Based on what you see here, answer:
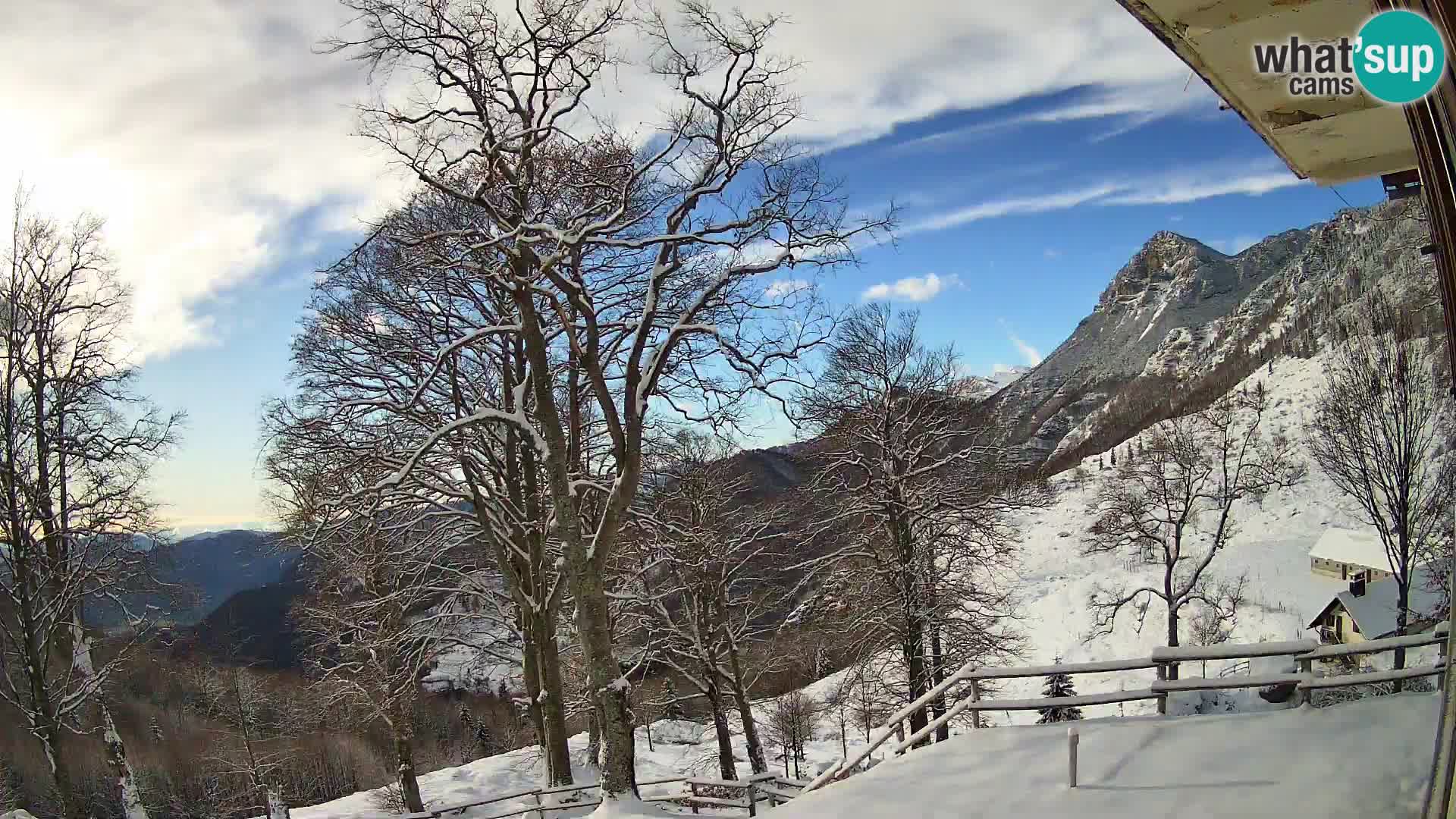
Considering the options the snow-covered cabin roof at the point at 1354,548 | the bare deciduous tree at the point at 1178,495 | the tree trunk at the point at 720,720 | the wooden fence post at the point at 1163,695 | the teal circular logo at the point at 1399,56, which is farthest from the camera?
the snow-covered cabin roof at the point at 1354,548

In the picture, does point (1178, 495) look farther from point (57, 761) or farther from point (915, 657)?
point (57, 761)

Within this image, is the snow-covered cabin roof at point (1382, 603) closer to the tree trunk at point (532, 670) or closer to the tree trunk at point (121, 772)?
the tree trunk at point (532, 670)

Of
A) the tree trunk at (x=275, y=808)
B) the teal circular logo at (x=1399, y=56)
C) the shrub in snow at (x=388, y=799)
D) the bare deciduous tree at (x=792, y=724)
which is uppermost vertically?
the teal circular logo at (x=1399, y=56)

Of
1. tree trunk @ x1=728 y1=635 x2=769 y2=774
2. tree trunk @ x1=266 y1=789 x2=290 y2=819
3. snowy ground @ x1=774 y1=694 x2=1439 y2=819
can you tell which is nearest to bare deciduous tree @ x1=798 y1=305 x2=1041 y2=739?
tree trunk @ x1=728 y1=635 x2=769 y2=774

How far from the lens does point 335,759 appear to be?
1586 inches

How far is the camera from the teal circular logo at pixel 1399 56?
265cm

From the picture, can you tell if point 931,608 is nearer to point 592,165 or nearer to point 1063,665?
point 1063,665

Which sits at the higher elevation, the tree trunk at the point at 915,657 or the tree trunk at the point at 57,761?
the tree trunk at the point at 57,761

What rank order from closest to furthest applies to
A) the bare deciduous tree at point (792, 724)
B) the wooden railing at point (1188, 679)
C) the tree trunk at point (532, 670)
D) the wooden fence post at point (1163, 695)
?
the wooden railing at point (1188, 679) < the wooden fence post at point (1163, 695) < the tree trunk at point (532, 670) < the bare deciduous tree at point (792, 724)

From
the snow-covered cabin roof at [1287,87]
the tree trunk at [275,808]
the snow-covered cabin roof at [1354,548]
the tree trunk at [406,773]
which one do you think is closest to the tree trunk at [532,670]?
the tree trunk at [406,773]

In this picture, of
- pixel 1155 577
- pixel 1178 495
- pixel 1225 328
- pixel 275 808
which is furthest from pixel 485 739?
pixel 1225 328

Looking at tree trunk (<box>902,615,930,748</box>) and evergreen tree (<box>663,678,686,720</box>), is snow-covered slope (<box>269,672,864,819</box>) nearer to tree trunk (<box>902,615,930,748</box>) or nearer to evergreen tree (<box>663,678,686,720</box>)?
evergreen tree (<box>663,678,686,720</box>)

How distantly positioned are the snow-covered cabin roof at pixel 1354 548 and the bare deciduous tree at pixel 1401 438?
907 cm

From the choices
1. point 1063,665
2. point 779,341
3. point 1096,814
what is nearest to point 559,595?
point 779,341
